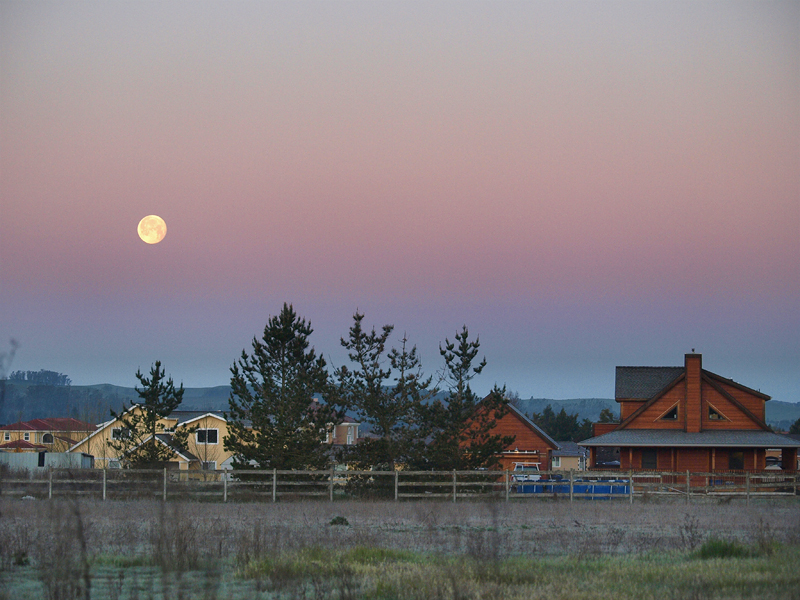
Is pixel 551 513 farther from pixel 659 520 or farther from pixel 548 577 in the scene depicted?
pixel 548 577

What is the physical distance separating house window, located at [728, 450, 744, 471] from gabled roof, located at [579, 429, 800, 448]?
3.34ft

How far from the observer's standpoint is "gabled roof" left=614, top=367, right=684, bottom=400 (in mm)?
49500

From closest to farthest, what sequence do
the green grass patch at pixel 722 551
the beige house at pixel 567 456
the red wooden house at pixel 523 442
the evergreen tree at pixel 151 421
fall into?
the green grass patch at pixel 722 551 → the evergreen tree at pixel 151 421 → the red wooden house at pixel 523 442 → the beige house at pixel 567 456

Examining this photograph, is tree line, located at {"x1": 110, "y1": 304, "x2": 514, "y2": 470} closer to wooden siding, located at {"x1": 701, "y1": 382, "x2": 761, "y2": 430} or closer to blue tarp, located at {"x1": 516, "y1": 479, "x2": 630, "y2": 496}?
blue tarp, located at {"x1": 516, "y1": 479, "x2": 630, "y2": 496}

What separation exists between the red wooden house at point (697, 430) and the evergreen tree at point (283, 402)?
1610 cm

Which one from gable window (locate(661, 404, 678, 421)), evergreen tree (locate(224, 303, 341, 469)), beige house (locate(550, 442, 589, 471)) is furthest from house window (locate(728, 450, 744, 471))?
beige house (locate(550, 442, 589, 471))

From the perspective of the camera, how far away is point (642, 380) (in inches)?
1989

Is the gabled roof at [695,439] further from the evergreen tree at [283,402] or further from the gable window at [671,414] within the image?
the evergreen tree at [283,402]

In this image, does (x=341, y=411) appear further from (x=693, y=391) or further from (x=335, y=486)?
(x=693, y=391)

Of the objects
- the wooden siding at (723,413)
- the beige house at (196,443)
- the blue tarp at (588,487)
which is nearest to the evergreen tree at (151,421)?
the blue tarp at (588,487)

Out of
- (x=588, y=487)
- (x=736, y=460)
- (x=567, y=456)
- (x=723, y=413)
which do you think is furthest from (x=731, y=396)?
(x=567, y=456)

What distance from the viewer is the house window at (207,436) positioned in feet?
219

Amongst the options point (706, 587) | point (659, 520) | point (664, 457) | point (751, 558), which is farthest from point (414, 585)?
point (664, 457)

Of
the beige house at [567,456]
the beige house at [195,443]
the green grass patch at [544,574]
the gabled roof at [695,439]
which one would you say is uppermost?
the green grass patch at [544,574]
